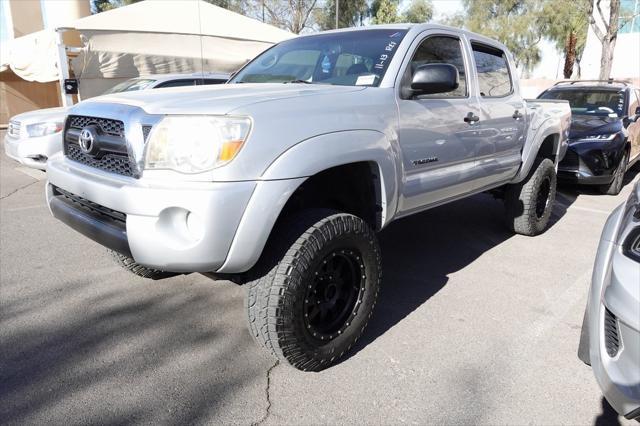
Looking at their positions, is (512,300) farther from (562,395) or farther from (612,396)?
(612,396)

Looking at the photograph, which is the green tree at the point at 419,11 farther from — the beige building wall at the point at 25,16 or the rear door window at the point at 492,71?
the rear door window at the point at 492,71

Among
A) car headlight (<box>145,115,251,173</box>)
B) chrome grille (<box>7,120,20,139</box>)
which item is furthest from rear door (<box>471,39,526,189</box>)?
chrome grille (<box>7,120,20,139</box>)

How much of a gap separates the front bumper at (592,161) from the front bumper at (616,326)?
534cm

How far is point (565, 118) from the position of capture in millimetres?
5168

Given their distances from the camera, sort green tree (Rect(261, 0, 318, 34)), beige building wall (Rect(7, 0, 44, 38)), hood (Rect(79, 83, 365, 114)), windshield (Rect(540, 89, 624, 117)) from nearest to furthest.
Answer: hood (Rect(79, 83, 365, 114)) → windshield (Rect(540, 89, 624, 117)) → beige building wall (Rect(7, 0, 44, 38)) → green tree (Rect(261, 0, 318, 34))

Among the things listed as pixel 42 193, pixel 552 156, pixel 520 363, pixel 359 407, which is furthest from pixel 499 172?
pixel 42 193

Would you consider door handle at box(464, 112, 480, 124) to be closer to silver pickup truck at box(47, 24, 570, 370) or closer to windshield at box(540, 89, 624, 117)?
silver pickup truck at box(47, 24, 570, 370)

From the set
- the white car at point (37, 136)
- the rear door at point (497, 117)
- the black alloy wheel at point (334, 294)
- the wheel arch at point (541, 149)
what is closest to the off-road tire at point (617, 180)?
the wheel arch at point (541, 149)

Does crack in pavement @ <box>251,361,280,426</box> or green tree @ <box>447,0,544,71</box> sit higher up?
green tree @ <box>447,0,544,71</box>

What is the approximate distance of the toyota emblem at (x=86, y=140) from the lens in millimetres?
2388

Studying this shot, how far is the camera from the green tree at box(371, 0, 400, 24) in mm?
30312

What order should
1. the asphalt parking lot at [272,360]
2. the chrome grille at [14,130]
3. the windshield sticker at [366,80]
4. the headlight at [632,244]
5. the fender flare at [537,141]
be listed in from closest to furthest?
the headlight at [632,244], the asphalt parking lot at [272,360], the windshield sticker at [366,80], the fender flare at [537,141], the chrome grille at [14,130]

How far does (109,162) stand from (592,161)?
21.2ft

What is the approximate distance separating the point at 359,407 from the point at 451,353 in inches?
29.7
